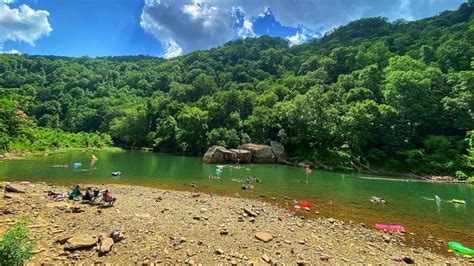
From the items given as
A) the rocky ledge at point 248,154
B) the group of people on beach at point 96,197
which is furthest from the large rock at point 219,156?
the group of people on beach at point 96,197

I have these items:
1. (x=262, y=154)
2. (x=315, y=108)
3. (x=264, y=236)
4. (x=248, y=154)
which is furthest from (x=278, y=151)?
(x=264, y=236)

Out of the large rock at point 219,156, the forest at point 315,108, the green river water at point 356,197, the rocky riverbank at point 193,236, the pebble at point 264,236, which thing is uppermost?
the forest at point 315,108

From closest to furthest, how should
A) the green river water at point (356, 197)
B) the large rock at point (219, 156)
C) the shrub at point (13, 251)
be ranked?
1. the shrub at point (13, 251)
2. the green river water at point (356, 197)
3. the large rock at point (219, 156)

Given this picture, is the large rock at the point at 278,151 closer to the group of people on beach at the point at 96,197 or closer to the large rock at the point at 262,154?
the large rock at the point at 262,154

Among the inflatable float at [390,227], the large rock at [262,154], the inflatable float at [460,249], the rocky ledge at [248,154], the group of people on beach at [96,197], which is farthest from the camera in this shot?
the large rock at [262,154]

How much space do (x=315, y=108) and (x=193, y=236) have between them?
5729 centimetres

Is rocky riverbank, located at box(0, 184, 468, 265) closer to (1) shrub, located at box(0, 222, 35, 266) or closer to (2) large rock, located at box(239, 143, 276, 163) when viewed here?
(1) shrub, located at box(0, 222, 35, 266)

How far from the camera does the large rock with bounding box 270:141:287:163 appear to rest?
6347cm

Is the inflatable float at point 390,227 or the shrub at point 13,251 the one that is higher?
the shrub at point 13,251

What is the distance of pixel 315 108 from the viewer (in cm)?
6600

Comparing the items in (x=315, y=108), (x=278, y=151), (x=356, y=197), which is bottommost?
(x=356, y=197)

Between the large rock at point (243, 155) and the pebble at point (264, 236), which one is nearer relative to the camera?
the pebble at point (264, 236)

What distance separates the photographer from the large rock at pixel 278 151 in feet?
208

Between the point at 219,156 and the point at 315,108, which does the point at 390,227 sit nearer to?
the point at 219,156
